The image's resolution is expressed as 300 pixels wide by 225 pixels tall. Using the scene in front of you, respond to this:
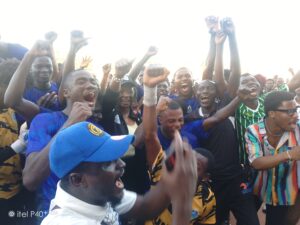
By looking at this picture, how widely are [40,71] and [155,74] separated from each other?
121cm

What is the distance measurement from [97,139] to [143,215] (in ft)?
2.00

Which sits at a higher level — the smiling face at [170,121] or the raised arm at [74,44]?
the raised arm at [74,44]

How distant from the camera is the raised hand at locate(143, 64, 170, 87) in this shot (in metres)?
3.14

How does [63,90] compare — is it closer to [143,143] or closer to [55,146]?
[143,143]

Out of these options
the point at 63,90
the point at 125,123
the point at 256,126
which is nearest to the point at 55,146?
the point at 63,90

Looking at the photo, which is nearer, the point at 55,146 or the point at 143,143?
the point at 55,146

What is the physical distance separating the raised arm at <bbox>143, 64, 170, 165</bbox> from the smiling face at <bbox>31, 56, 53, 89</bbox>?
3.62ft

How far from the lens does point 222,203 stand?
4.14m

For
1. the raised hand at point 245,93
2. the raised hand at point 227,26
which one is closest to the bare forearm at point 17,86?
the raised hand at point 245,93

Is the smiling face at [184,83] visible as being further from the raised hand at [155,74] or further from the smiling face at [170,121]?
the raised hand at [155,74]

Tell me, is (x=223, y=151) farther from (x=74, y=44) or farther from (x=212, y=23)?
(x=74, y=44)

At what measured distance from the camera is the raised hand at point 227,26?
4.41 m

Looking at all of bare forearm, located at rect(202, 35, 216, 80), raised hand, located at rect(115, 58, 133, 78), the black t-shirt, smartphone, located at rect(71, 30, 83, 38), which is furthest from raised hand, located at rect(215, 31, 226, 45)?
smartphone, located at rect(71, 30, 83, 38)

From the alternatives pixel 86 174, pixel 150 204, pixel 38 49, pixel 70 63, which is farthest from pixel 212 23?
pixel 86 174
